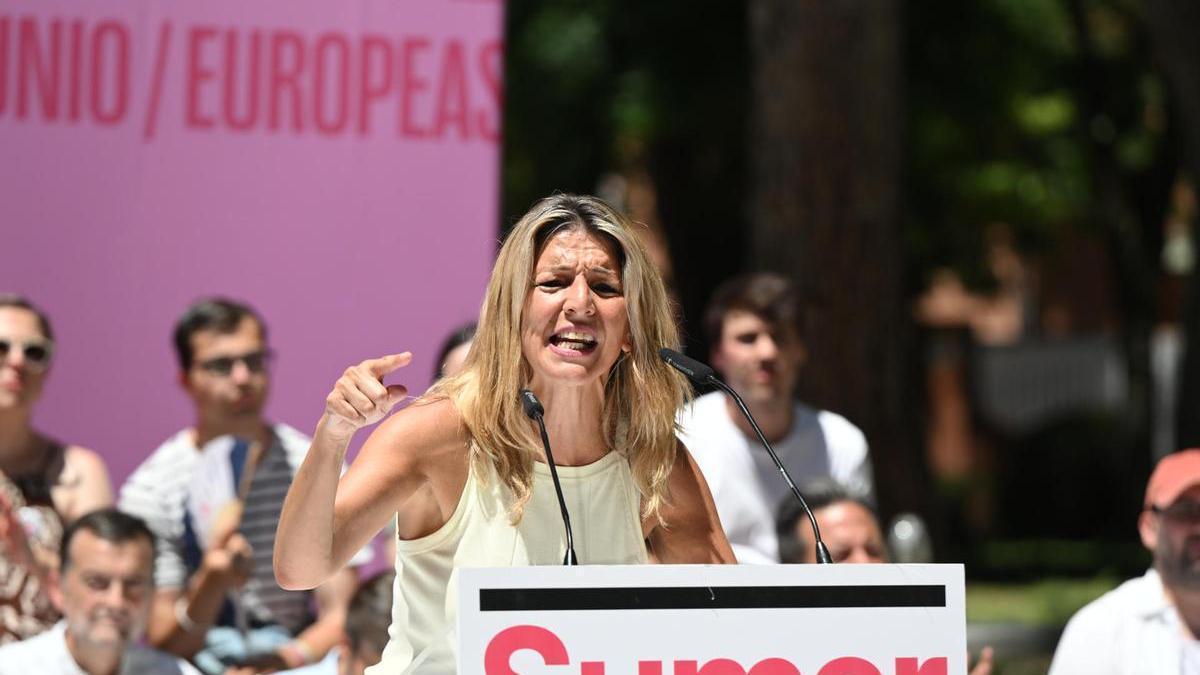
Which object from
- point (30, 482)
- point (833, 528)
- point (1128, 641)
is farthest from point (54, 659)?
point (1128, 641)

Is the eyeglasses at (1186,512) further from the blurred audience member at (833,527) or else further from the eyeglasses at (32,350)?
the eyeglasses at (32,350)

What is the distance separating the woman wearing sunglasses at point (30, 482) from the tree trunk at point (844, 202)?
4.39 m

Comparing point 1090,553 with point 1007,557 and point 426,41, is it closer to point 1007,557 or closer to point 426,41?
point 1007,557

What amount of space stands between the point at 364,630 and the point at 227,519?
2.22 ft

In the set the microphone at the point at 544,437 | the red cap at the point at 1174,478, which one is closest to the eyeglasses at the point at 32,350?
the microphone at the point at 544,437

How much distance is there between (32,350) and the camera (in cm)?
542

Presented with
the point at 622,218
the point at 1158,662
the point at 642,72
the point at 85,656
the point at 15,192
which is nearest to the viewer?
the point at 622,218

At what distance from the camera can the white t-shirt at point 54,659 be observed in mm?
4797

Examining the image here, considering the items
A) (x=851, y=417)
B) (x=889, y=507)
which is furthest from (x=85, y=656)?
(x=889, y=507)

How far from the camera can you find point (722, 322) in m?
5.77

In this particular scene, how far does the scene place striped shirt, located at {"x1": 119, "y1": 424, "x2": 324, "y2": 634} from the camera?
17.8 feet

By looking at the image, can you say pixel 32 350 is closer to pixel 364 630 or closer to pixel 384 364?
pixel 364 630

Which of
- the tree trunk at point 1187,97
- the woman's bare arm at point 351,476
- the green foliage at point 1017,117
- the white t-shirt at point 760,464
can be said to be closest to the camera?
A: the woman's bare arm at point 351,476

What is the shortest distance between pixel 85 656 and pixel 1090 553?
15.9 metres
